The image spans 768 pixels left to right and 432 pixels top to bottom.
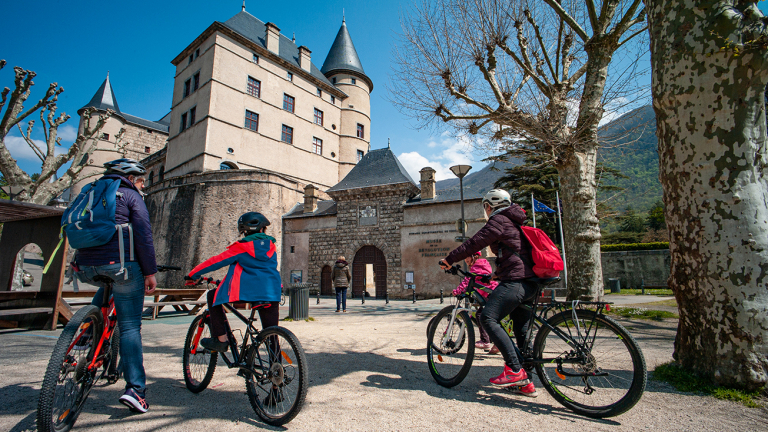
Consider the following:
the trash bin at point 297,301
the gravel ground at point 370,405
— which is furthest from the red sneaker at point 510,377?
the trash bin at point 297,301

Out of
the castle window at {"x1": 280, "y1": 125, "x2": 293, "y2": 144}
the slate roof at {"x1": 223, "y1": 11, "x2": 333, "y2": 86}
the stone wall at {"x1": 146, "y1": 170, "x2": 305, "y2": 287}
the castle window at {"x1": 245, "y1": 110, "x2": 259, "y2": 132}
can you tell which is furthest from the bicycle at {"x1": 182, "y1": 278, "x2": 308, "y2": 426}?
the slate roof at {"x1": 223, "y1": 11, "x2": 333, "y2": 86}

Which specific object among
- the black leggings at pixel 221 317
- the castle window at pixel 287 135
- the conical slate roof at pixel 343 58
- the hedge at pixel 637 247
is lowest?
the black leggings at pixel 221 317

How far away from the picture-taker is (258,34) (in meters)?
29.4

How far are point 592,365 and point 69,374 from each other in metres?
3.48

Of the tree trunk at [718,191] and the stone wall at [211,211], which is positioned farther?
the stone wall at [211,211]

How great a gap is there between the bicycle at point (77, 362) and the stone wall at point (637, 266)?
24567 millimetres

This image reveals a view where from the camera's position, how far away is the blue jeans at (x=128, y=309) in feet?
7.93

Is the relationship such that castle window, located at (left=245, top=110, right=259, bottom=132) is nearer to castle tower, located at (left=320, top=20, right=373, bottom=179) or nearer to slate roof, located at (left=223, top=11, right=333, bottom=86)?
slate roof, located at (left=223, top=11, right=333, bottom=86)

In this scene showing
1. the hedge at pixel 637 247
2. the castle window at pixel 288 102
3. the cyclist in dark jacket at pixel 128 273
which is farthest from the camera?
the castle window at pixel 288 102

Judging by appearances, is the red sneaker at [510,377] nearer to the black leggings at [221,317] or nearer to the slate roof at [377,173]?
the black leggings at [221,317]

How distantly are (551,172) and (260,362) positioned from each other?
74.3 feet

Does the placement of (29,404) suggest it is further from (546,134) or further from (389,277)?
(389,277)

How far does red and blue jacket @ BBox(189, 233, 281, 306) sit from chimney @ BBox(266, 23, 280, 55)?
99.3 ft

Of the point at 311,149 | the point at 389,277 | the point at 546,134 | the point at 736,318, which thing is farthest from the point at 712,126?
the point at 311,149
